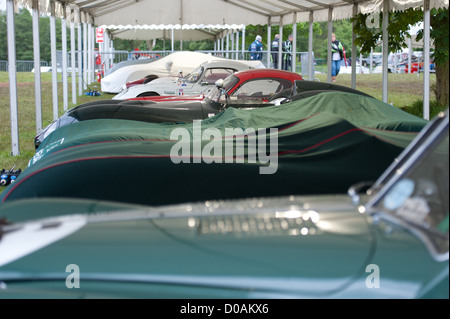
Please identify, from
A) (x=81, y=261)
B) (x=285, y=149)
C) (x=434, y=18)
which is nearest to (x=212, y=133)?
(x=285, y=149)

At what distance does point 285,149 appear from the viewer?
3785 millimetres

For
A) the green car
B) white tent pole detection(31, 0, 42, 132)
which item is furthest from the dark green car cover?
white tent pole detection(31, 0, 42, 132)

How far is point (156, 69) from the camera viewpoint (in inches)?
752

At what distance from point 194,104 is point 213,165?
4.84 metres

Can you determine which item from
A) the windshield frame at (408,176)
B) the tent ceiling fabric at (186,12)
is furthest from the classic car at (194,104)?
the tent ceiling fabric at (186,12)

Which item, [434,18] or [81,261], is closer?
[81,261]

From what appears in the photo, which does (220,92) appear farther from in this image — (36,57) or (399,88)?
(399,88)

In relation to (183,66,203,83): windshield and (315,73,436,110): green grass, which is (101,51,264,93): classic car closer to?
(183,66,203,83): windshield

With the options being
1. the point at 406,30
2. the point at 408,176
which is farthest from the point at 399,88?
the point at 408,176

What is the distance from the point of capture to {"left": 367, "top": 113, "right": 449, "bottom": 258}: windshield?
1.84 m
